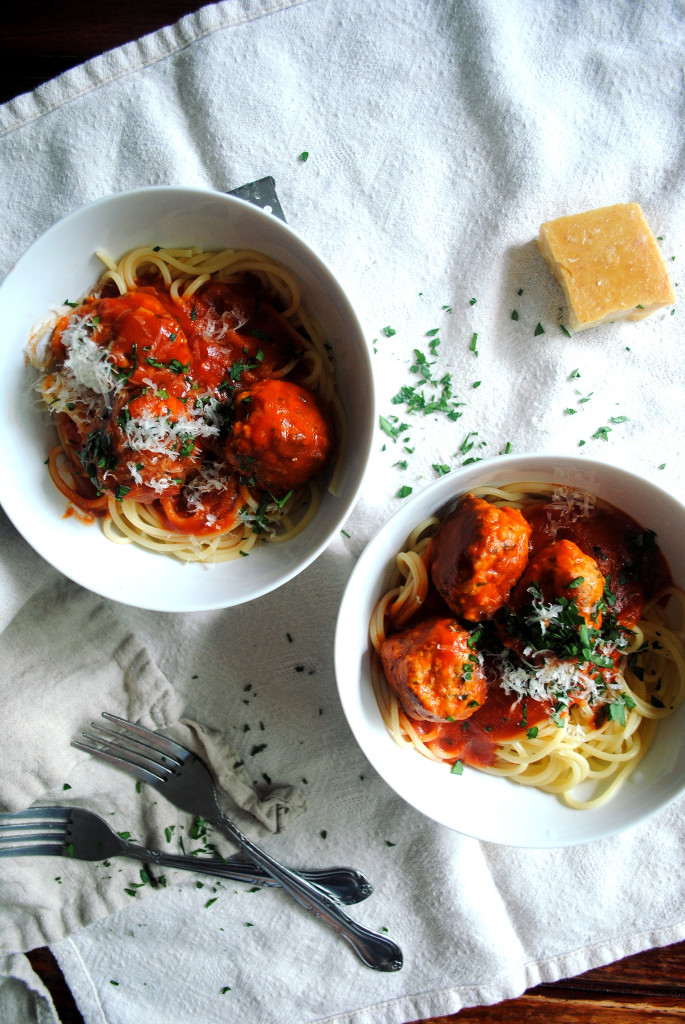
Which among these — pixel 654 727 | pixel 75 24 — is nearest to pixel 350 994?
pixel 654 727

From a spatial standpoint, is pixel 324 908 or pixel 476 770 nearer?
pixel 476 770

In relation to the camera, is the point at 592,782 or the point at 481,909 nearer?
the point at 592,782

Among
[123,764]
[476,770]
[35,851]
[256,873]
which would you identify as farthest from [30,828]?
[476,770]

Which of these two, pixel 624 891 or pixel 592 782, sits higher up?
pixel 592 782

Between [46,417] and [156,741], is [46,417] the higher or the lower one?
the higher one

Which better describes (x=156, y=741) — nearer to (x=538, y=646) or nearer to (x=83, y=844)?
(x=83, y=844)

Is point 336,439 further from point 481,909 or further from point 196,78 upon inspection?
point 481,909

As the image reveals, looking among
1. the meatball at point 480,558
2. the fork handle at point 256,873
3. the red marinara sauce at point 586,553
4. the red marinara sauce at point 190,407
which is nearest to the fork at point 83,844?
the fork handle at point 256,873
